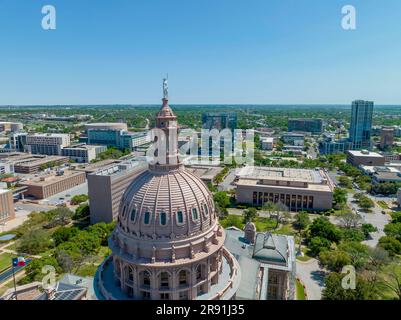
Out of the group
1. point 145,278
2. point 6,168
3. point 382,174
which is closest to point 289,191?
point 382,174

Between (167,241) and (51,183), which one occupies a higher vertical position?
(167,241)

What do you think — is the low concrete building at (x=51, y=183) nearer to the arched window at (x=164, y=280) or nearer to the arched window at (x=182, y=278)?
the arched window at (x=164, y=280)

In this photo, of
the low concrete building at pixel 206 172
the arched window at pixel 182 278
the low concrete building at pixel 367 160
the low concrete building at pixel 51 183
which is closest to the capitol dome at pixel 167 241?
the arched window at pixel 182 278

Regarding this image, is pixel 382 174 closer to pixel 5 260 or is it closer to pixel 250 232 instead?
pixel 250 232

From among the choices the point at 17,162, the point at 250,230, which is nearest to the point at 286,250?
the point at 250,230

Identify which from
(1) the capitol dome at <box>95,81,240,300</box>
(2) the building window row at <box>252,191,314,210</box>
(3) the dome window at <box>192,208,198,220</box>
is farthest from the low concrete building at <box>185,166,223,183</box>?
(3) the dome window at <box>192,208,198,220</box>

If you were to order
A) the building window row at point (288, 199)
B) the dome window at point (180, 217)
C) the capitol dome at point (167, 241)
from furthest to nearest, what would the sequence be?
the building window row at point (288, 199), the dome window at point (180, 217), the capitol dome at point (167, 241)

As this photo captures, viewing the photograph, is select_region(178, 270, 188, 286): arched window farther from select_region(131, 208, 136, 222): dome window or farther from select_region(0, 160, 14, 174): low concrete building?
select_region(0, 160, 14, 174): low concrete building

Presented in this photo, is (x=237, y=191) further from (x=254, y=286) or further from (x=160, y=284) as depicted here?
(x=160, y=284)
